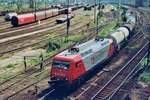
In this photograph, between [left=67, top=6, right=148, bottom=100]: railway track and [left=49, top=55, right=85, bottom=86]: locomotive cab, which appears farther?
[left=67, top=6, right=148, bottom=100]: railway track

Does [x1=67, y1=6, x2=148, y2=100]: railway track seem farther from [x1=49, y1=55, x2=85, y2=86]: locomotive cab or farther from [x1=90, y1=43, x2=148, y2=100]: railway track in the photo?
[x1=49, y1=55, x2=85, y2=86]: locomotive cab

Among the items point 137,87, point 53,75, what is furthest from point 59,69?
point 137,87

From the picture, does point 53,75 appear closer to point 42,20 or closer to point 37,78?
point 37,78

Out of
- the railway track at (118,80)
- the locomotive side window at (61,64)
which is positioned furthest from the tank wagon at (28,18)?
the locomotive side window at (61,64)

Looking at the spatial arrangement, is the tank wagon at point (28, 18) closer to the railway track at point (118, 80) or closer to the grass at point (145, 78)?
the railway track at point (118, 80)

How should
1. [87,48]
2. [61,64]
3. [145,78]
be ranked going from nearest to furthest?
1. [61,64]
2. [87,48]
3. [145,78]

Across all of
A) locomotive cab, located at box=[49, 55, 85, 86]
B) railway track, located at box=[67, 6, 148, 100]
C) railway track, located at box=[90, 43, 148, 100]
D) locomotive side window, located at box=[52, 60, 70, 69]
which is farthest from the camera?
railway track, located at box=[90, 43, 148, 100]

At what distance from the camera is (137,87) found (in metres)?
32.9

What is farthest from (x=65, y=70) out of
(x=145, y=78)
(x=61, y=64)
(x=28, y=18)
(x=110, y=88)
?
(x=28, y=18)

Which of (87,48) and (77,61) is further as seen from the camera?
(87,48)

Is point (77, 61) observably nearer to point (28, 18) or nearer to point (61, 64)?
point (61, 64)

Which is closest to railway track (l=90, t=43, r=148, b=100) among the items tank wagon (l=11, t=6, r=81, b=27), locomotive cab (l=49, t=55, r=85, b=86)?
locomotive cab (l=49, t=55, r=85, b=86)

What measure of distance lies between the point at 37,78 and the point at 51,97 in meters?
5.69

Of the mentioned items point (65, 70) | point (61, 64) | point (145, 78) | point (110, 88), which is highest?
point (61, 64)
